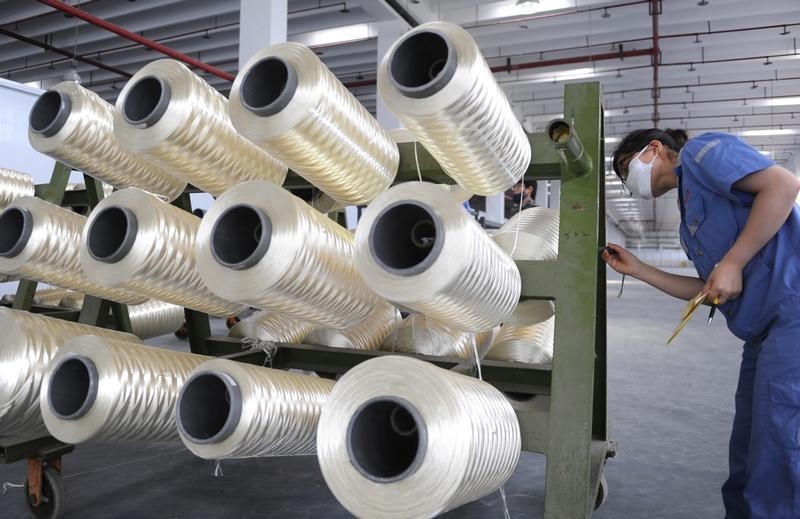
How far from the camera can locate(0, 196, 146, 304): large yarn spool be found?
1549mm

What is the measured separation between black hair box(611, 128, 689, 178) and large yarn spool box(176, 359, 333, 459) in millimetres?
1103

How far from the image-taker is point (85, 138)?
60.8 inches

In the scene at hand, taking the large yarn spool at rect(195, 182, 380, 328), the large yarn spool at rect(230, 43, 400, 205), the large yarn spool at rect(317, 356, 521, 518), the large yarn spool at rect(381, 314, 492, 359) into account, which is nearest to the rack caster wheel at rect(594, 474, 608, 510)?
the large yarn spool at rect(381, 314, 492, 359)

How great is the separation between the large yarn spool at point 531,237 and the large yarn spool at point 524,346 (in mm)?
413

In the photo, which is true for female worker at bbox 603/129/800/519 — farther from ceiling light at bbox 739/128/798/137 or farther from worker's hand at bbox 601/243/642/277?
Result: ceiling light at bbox 739/128/798/137

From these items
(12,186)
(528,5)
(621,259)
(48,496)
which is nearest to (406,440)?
(621,259)

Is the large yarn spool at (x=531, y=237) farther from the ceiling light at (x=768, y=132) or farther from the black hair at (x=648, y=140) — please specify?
the ceiling light at (x=768, y=132)

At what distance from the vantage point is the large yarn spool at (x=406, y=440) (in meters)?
0.86

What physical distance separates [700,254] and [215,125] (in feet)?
4.23

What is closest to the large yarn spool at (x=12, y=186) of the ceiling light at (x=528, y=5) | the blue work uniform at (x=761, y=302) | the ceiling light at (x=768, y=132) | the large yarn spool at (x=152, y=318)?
the large yarn spool at (x=152, y=318)

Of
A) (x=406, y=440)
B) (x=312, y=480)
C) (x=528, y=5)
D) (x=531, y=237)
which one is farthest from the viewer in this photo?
(x=528, y=5)

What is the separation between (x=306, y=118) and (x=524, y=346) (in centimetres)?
107

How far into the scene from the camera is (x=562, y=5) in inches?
282

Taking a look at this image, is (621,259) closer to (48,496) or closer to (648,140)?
(648,140)
